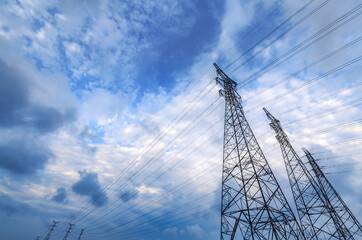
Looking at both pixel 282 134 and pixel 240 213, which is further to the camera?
pixel 282 134

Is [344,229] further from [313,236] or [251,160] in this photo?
[251,160]

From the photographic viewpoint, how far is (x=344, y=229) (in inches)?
692

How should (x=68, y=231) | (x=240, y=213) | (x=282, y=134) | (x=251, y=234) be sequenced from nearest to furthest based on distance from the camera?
(x=251, y=234) → (x=240, y=213) → (x=282, y=134) → (x=68, y=231)

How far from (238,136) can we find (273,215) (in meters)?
6.45

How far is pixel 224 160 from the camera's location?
45.7 ft

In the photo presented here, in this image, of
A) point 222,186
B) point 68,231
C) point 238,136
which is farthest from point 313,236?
point 68,231

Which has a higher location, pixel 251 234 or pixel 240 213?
pixel 240 213

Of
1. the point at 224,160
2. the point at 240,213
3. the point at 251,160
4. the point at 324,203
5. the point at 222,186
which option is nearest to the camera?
the point at 240,213

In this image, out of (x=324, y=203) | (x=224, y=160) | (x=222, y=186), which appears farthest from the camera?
(x=324, y=203)

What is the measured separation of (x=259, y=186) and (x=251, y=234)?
9.56ft

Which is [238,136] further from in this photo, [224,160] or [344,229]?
[344,229]

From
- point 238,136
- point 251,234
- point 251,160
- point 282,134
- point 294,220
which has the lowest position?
point 251,234

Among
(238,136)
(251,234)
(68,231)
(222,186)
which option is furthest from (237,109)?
(68,231)

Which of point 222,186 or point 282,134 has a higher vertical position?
point 282,134
